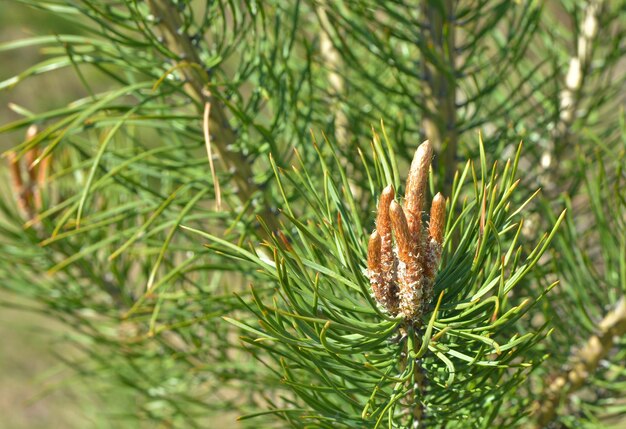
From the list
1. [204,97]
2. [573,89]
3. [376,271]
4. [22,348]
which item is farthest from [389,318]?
[22,348]

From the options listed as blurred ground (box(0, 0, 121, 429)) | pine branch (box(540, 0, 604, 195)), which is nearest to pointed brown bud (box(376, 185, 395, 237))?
pine branch (box(540, 0, 604, 195))

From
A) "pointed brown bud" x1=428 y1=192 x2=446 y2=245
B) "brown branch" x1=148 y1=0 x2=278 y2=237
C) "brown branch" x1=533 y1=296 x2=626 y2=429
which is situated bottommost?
"pointed brown bud" x1=428 y1=192 x2=446 y2=245

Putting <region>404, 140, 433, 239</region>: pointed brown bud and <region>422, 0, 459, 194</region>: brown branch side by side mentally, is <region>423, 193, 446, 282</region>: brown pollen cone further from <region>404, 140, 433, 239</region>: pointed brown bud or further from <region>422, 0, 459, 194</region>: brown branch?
<region>422, 0, 459, 194</region>: brown branch

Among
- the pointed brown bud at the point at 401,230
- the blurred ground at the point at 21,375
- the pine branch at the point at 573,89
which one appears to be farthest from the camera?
the blurred ground at the point at 21,375

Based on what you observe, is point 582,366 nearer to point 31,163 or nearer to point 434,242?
point 434,242

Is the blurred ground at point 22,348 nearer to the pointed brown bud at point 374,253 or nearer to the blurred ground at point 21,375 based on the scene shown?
the blurred ground at point 21,375

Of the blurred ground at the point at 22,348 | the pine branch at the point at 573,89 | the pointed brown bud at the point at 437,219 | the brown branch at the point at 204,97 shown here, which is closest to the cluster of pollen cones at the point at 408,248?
the pointed brown bud at the point at 437,219

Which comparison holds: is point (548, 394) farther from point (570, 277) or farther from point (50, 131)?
point (50, 131)

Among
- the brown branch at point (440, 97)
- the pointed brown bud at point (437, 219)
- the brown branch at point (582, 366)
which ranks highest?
the brown branch at point (440, 97)
